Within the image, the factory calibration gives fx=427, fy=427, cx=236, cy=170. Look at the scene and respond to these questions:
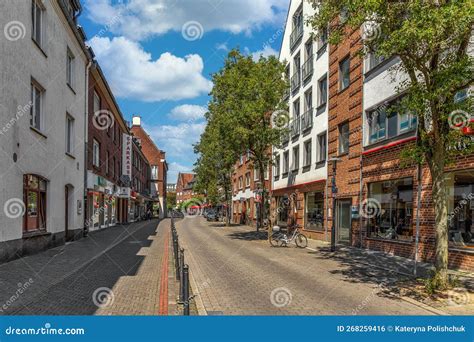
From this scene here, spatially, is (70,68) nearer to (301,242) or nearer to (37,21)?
(37,21)

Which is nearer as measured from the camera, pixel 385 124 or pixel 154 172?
pixel 385 124

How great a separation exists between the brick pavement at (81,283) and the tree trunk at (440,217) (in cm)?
550

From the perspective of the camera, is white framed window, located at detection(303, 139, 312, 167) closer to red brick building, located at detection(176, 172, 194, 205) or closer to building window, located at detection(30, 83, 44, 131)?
building window, located at detection(30, 83, 44, 131)

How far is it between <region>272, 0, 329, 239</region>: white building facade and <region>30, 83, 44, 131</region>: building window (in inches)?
484

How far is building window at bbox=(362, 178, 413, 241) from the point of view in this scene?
14634 mm

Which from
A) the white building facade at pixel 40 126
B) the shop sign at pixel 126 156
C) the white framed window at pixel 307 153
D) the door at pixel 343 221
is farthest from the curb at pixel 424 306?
the shop sign at pixel 126 156

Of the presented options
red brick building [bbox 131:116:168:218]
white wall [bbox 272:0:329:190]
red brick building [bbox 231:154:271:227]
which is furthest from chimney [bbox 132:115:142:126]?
white wall [bbox 272:0:329:190]

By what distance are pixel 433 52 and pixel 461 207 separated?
5.83 metres

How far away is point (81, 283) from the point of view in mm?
9141

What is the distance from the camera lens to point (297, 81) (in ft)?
90.9

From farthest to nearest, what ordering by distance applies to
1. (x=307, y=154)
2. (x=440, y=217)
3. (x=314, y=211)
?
(x=307, y=154)
(x=314, y=211)
(x=440, y=217)

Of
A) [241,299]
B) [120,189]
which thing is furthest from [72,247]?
[120,189]

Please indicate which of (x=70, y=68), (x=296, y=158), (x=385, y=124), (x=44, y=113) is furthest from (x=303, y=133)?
(x=44, y=113)

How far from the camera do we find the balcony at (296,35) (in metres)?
27.1
